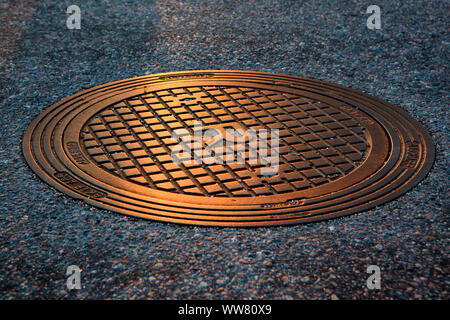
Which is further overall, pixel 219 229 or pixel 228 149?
pixel 228 149

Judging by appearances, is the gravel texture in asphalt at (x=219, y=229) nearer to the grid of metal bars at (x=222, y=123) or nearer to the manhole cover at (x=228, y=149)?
the manhole cover at (x=228, y=149)

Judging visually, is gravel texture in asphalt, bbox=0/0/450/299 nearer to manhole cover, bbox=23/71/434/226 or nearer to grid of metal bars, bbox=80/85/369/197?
manhole cover, bbox=23/71/434/226

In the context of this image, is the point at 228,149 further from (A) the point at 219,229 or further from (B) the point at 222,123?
(A) the point at 219,229

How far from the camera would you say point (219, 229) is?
2.76 metres

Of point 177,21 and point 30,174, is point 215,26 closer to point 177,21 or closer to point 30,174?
point 177,21

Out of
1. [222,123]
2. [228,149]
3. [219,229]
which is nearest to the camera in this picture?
[219,229]

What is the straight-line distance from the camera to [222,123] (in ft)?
12.0

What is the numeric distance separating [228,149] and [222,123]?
33 centimetres

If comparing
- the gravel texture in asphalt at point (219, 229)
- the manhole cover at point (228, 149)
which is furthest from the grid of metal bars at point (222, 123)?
the gravel texture in asphalt at point (219, 229)

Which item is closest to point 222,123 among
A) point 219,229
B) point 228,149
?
point 228,149

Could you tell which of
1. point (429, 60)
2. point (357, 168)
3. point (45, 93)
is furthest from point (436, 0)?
point (45, 93)

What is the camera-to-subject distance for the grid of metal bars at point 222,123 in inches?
121

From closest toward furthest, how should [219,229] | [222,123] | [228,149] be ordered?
[219,229] < [228,149] < [222,123]

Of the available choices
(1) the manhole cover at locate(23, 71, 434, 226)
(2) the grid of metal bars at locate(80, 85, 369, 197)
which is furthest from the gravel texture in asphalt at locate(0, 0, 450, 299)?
(2) the grid of metal bars at locate(80, 85, 369, 197)
